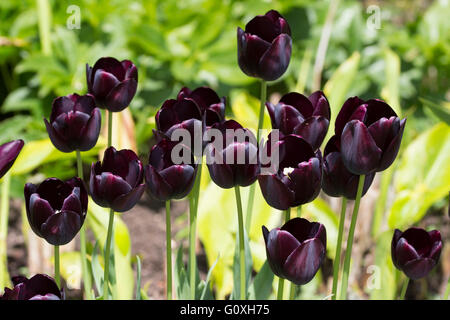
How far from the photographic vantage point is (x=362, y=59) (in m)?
2.11

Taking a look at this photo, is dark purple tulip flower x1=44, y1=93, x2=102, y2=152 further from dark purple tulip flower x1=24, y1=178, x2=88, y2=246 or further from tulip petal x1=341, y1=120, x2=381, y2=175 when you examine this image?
tulip petal x1=341, y1=120, x2=381, y2=175

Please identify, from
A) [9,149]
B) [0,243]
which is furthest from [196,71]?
[9,149]

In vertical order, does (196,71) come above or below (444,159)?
above

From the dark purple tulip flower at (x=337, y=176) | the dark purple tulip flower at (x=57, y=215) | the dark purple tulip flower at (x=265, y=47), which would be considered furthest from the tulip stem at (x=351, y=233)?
the dark purple tulip flower at (x=57, y=215)

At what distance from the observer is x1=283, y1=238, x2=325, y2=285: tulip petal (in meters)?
0.62

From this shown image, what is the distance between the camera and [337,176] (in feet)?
2.31

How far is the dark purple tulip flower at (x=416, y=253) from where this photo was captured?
2.40ft

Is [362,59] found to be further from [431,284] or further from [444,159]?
[431,284]

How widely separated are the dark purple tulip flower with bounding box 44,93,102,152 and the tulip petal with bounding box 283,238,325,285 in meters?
0.26

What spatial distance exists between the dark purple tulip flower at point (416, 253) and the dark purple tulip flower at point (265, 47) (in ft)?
0.78

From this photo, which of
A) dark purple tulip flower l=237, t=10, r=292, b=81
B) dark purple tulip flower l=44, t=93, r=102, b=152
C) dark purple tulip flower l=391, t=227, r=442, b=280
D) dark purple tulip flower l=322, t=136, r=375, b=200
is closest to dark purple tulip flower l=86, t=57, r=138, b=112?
dark purple tulip flower l=44, t=93, r=102, b=152
